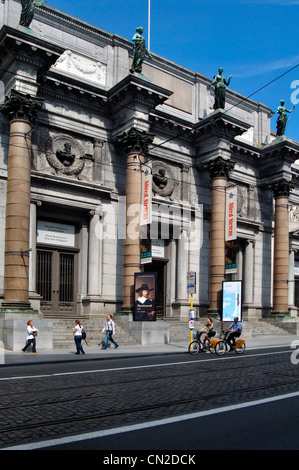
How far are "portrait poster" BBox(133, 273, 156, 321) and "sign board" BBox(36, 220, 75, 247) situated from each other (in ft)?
16.0

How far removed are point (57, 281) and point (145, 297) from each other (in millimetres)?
5290

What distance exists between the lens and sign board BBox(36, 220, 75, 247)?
88.8 ft

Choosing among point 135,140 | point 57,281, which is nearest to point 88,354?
point 57,281

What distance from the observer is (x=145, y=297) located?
25406mm

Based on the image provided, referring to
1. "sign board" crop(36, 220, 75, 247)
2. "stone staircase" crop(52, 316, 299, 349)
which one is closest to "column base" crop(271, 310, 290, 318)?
"stone staircase" crop(52, 316, 299, 349)

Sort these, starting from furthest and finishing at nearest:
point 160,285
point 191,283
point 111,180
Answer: point 160,285 < point 111,180 < point 191,283

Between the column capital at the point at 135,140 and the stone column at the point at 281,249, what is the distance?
42.4 ft

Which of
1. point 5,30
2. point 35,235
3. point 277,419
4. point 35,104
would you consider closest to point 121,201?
point 35,235

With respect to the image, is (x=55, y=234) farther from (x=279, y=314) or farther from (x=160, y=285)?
(x=279, y=314)

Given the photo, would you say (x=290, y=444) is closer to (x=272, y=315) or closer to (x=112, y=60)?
(x=112, y=60)

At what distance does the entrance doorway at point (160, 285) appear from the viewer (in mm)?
31953

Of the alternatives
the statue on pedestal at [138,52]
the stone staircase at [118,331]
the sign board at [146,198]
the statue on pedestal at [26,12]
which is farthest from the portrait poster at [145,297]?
the statue on pedestal at [26,12]

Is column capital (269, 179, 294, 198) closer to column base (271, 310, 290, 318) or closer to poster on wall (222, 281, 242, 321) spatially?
column base (271, 310, 290, 318)

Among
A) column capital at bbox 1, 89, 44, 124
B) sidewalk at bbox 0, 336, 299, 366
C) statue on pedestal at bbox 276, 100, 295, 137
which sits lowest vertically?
sidewalk at bbox 0, 336, 299, 366
